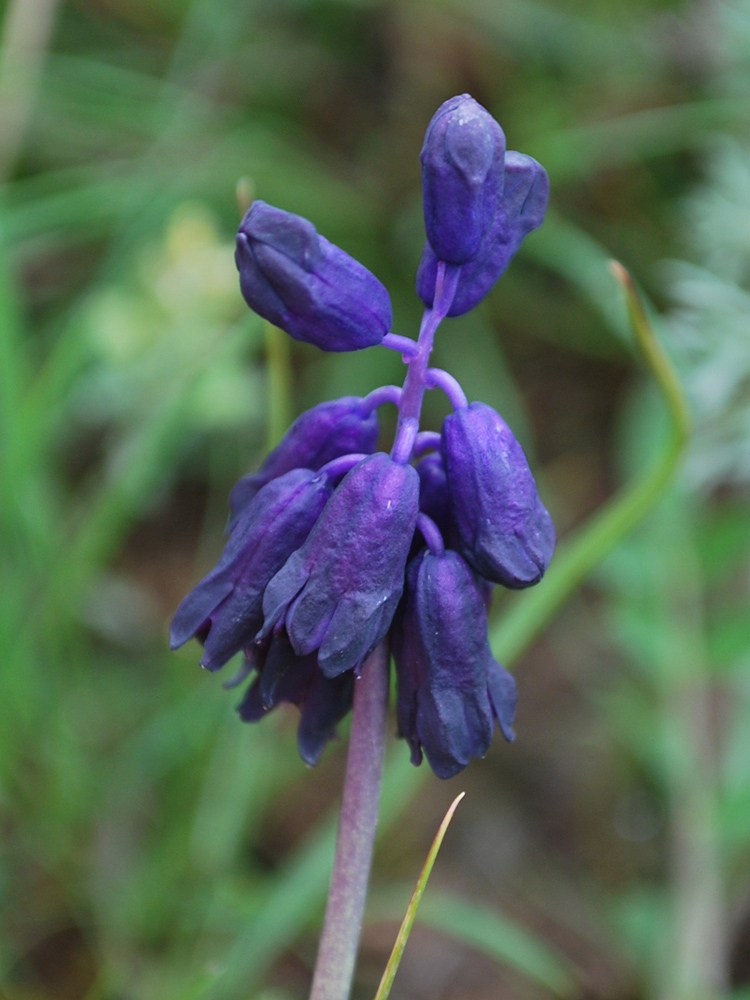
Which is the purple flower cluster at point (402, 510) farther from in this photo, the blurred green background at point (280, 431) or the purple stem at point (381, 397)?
the blurred green background at point (280, 431)

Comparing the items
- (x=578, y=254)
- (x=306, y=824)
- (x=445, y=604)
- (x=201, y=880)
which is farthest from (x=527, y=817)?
(x=445, y=604)

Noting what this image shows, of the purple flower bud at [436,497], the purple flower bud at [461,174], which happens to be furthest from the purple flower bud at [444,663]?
the purple flower bud at [461,174]

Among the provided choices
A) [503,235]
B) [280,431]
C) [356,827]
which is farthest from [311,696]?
[280,431]

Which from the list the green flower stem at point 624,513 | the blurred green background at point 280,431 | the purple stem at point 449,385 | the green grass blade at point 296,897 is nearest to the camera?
the purple stem at point 449,385

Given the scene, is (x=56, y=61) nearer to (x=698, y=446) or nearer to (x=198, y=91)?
(x=198, y=91)

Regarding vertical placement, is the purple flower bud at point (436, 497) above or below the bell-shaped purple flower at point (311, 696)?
above

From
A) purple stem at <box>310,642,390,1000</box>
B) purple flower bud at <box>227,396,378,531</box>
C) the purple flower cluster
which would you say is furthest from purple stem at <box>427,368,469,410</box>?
purple stem at <box>310,642,390,1000</box>

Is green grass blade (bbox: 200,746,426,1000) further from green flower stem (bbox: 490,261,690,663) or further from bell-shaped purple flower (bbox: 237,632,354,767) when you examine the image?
bell-shaped purple flower (bbox: 237,632,354,767)
